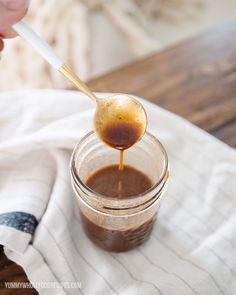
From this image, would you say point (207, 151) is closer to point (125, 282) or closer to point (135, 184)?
point (135, 184)

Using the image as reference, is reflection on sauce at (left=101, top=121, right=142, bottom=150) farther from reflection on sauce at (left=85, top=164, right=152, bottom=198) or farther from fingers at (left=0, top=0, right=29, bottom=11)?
fingers at (left=0, top=0, right=29, bottom=11)

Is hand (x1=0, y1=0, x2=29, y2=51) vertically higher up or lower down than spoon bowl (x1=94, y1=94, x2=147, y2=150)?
higher up

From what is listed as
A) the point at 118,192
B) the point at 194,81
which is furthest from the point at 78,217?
the point at 194,81

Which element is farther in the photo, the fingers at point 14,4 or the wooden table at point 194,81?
the wooden table at point 194,81

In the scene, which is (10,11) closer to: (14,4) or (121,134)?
(14,4)

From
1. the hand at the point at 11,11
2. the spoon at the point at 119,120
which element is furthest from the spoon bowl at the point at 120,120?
the hand at the point at 11,11

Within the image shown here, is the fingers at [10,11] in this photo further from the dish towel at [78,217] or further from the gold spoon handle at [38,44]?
the dish towel at [78,217]

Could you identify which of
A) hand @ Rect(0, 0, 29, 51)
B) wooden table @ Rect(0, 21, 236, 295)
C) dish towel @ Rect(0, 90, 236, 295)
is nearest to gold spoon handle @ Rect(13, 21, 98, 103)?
hand @ Rect(0, 0, 29, 51)
